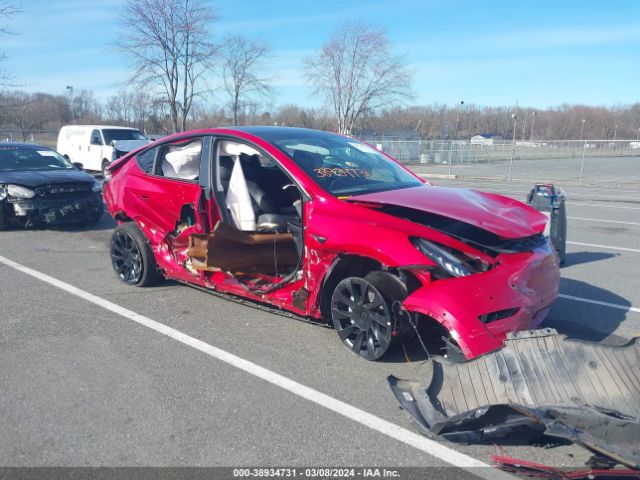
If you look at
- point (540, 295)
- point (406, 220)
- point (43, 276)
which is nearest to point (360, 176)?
point (406, 220)

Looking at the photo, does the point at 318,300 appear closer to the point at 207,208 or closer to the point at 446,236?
the point at 446,236

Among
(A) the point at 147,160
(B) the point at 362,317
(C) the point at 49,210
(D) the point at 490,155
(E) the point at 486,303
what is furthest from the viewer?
(D) the point at 490,155

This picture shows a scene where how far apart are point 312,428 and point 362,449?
35 centimetres

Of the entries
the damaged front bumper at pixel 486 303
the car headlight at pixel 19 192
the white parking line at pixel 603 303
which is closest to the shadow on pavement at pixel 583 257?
the white parking line at pixel 603 303

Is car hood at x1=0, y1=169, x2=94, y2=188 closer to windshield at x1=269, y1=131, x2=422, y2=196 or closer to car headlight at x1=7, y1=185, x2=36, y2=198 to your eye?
car headlight at x1=7, y1=185, x2=36, y2=198

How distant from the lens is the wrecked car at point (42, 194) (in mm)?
9094

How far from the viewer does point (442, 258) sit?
11.9 ft

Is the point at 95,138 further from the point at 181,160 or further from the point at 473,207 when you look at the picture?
the point at 473,207

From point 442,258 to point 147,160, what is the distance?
11.9ft

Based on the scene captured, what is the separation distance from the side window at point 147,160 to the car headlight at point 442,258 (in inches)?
130

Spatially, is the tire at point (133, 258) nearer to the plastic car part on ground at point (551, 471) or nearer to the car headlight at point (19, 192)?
the car headlight at point (19, 192)

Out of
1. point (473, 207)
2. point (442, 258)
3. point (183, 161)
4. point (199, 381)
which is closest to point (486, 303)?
point (442, 258)

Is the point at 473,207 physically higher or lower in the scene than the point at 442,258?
higher

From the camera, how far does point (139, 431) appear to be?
3.13 m
